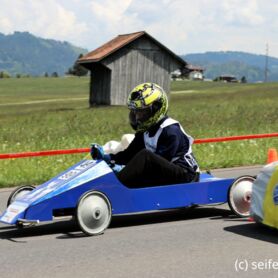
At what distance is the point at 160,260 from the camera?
20.4 feet

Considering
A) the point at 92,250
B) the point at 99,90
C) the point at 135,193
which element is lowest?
the point at 92,250

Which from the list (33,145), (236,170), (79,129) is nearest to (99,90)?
(79,129)

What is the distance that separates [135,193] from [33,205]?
4.09ft

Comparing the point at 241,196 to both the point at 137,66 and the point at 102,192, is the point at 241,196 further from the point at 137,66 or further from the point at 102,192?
the point at 137,66

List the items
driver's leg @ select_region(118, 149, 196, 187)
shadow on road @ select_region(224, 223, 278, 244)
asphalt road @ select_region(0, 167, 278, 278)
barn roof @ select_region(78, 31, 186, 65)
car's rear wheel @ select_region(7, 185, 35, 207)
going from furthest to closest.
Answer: barn roof @ select_region(78, 31, 186, 65) → car's rear wheel @ select_region(7, 185, 35, 207) → driver's leg @ select_region(118, 149, 196, 187) → shadow on road @ select_region(224, 223, 278, 244) → asphalt road @ select_region(0, 167, 278, 278)

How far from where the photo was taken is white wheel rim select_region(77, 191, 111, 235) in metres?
7.25

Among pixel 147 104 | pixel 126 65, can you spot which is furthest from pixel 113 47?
pixel 147 104

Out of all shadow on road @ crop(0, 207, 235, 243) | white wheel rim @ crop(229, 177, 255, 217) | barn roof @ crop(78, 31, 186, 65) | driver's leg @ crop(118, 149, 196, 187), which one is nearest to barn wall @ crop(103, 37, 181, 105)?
barn roof @ crop(78, 31, 186, 65)

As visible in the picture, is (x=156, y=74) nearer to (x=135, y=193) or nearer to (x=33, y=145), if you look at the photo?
(x=33, y=145)

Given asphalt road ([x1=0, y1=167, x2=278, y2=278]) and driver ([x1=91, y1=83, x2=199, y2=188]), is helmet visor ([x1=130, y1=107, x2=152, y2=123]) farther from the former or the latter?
asphalt road ([x1=0, y1=167, x2=278, y2=278])

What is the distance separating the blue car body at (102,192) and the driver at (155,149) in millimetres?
140

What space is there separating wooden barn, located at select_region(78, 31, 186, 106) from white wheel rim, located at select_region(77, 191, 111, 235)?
4177 centimetres

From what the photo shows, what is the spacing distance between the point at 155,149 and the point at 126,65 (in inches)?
1664

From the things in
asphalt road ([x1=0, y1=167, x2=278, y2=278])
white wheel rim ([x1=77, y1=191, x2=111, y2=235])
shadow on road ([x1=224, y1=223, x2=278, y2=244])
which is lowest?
asphalt road ([x1=0, y1=167, x2=278, y2=278])
